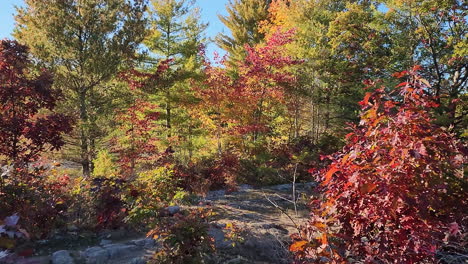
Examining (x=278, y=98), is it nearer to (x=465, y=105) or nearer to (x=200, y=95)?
(x=200, y=95)

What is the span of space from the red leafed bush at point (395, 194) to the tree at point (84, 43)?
24.8 feet

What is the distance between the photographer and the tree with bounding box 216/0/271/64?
18.5 meters

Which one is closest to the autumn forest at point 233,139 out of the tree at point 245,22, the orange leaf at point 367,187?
the orange leaf at point 367,187

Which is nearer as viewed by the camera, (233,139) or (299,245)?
(299,245)

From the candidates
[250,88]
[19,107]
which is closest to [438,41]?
[250,88]

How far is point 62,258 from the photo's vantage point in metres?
3.49

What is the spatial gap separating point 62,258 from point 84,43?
651 cm

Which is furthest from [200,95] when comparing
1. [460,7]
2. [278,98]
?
[460,7]

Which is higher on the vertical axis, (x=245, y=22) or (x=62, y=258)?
(x=245, y=22)

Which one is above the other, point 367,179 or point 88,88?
point 88,88

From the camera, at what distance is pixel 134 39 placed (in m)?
8.91

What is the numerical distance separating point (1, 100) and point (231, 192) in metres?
4.83

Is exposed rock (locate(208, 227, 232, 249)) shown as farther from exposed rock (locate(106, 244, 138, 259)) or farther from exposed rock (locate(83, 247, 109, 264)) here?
exposed rock (locate(83, 247, 109, 264))

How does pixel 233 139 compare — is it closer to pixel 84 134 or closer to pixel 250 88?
pixel 250 88
